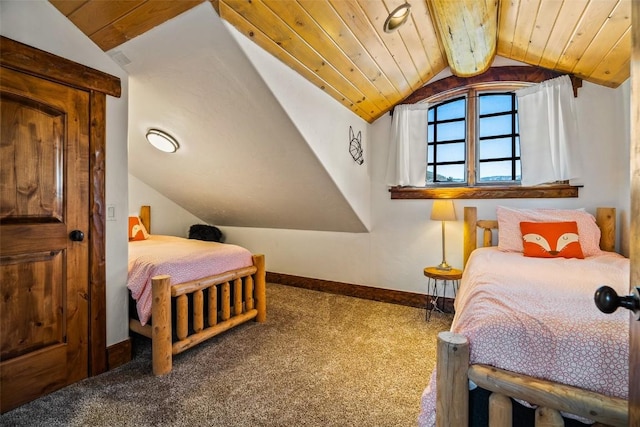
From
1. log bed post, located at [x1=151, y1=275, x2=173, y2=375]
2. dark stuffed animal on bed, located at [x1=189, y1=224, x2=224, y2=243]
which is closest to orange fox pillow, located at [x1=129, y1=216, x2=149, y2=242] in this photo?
dark stuffed animal on bed, located at [x1=189, y1=224, x2=224, y2=243]

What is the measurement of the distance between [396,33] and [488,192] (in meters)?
1.72

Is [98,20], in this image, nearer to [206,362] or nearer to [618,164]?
[206,362]

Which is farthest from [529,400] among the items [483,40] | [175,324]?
[483,40]

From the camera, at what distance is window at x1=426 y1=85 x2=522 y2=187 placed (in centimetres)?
301

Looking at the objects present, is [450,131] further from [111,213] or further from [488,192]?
[111,213]

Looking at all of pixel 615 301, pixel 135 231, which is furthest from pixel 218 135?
pixel 615 301

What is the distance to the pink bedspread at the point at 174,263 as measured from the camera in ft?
7.00

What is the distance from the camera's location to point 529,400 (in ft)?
3.17

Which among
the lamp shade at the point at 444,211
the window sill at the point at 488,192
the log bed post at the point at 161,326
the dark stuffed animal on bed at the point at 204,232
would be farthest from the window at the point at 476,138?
the dark stuffed animal on bed at the point at 204,232

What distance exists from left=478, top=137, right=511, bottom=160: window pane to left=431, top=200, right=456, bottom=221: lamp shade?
0.65 m

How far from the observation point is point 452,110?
326 centimetres

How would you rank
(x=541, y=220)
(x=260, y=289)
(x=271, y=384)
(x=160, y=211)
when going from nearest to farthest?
(x=271, y=384) < (x=541, y=220) < (x=260, y=289) < (x=160, y=211)

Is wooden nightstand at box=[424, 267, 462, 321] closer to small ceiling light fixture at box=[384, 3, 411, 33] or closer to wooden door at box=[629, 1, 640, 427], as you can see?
small ceiling light fixture at box=[384, 3, 411, 33]

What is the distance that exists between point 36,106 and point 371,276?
3189mm
